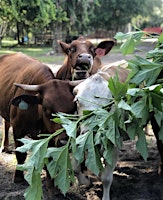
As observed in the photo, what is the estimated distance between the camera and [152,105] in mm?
3359

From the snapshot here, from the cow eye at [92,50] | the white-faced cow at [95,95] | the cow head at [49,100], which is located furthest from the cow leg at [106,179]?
the cow eye at [92,50]

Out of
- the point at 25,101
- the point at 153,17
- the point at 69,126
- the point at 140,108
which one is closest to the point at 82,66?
the point at 25,101

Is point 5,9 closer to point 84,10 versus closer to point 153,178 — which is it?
point 153,178

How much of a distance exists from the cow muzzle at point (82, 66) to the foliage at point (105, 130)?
6.93ft

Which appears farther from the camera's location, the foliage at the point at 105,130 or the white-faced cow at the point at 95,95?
the white-faced cow at the point at 95,95

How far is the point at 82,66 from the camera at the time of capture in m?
5.79

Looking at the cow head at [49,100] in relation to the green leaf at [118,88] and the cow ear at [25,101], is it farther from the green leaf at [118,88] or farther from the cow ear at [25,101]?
the green leaf at [118,88]

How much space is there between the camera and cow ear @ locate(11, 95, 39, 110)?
4918 mm

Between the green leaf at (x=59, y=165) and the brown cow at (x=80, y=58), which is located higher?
the brown cow at (x=80, y=58)

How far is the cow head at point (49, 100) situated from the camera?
15.1ft

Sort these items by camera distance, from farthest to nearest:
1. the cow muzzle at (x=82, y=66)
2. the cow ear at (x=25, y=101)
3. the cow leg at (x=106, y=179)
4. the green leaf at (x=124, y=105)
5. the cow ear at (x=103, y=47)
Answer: the cow ear at (x=103, y=47) → the cow muzzle at (x=82, y=66) → the cow ear at (x=25, y=101) → the cow leg at (x=106, y=179) → the green leaf at (x=124, y=105)

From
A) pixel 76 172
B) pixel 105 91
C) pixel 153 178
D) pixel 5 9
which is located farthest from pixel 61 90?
pixel 5 9

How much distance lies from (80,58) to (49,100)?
1.27 meters

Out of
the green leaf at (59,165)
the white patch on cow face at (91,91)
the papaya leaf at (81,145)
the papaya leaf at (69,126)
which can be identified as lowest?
the green leaf at (59,165)
